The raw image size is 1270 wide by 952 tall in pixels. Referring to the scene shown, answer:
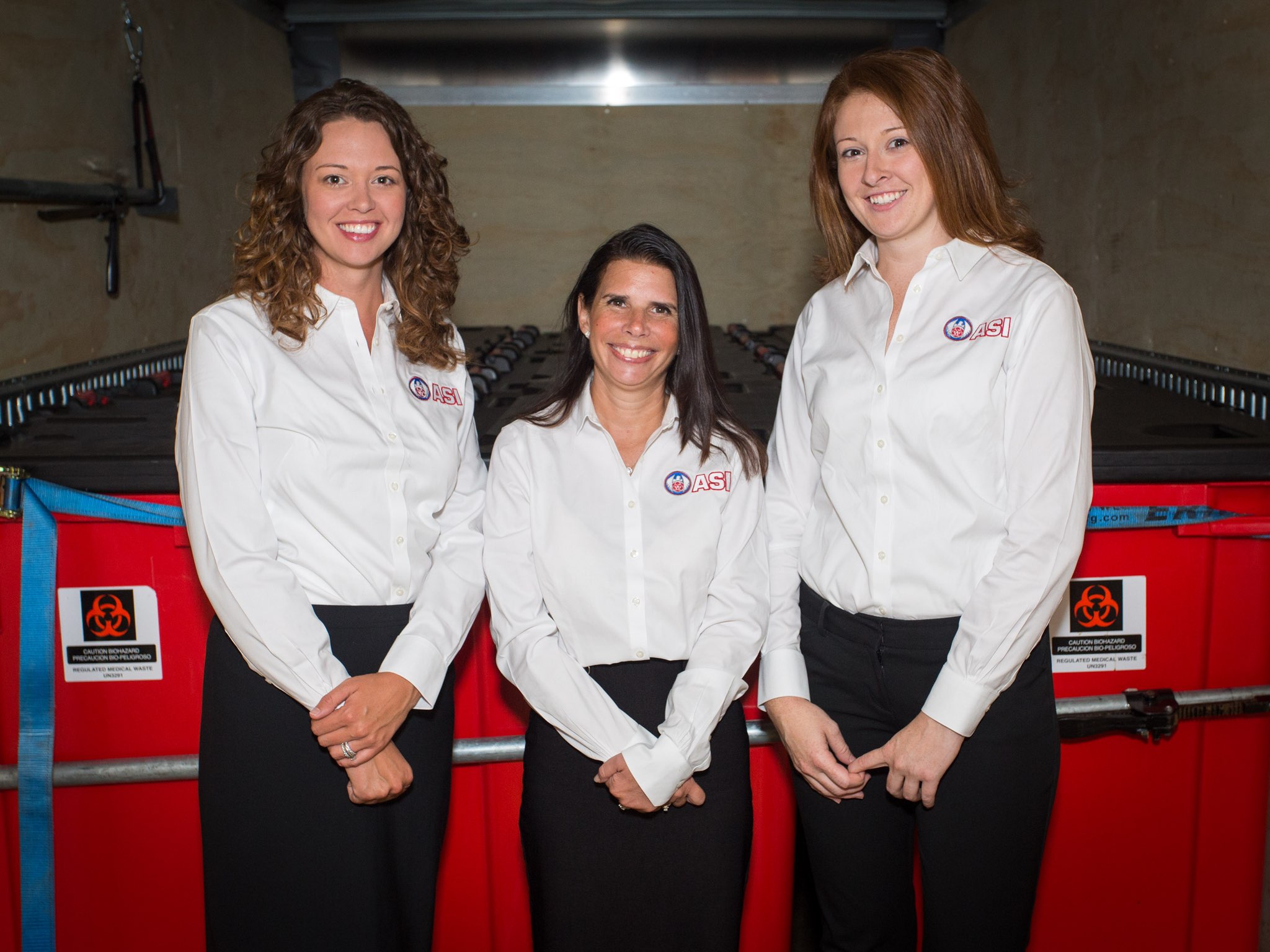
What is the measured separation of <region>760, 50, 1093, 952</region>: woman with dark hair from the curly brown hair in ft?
1.58

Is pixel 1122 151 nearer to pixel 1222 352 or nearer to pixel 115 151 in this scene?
pixel 1222 352

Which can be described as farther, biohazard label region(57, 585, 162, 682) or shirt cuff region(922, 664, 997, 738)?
biohazard label region(57, 585, 162, 682)

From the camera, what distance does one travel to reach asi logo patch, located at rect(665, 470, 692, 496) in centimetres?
119

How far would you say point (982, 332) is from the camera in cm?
104

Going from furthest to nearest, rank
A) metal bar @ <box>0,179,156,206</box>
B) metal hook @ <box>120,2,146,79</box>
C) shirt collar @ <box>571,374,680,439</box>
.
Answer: metal hook @ <box>120,2,146,79</box>
metal bar @ <box>0,179,156,206</box>
shirt collar @ <box>571,374,680,439</box>

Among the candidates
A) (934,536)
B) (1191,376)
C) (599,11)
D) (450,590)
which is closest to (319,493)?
(450,590)

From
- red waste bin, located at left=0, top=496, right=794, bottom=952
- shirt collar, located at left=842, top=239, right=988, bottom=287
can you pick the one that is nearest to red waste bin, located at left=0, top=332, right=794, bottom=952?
red waste bin, located at left=0, top=496, right=794, bottom=952

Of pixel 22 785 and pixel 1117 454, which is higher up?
pixel 1117 454

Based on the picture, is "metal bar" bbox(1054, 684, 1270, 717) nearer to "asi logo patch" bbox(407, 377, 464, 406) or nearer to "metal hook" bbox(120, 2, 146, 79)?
"asi logo patch" bbox(407, 377, 464, 406)

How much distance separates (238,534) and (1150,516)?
1.12 metres

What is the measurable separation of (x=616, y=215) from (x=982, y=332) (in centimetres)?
273

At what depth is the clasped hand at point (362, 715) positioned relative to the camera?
1.04m

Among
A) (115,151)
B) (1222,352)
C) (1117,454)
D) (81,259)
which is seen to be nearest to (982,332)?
(1117,454)

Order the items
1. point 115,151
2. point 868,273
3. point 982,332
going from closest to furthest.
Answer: point 982,332 → point 868,273 → point 115,151
